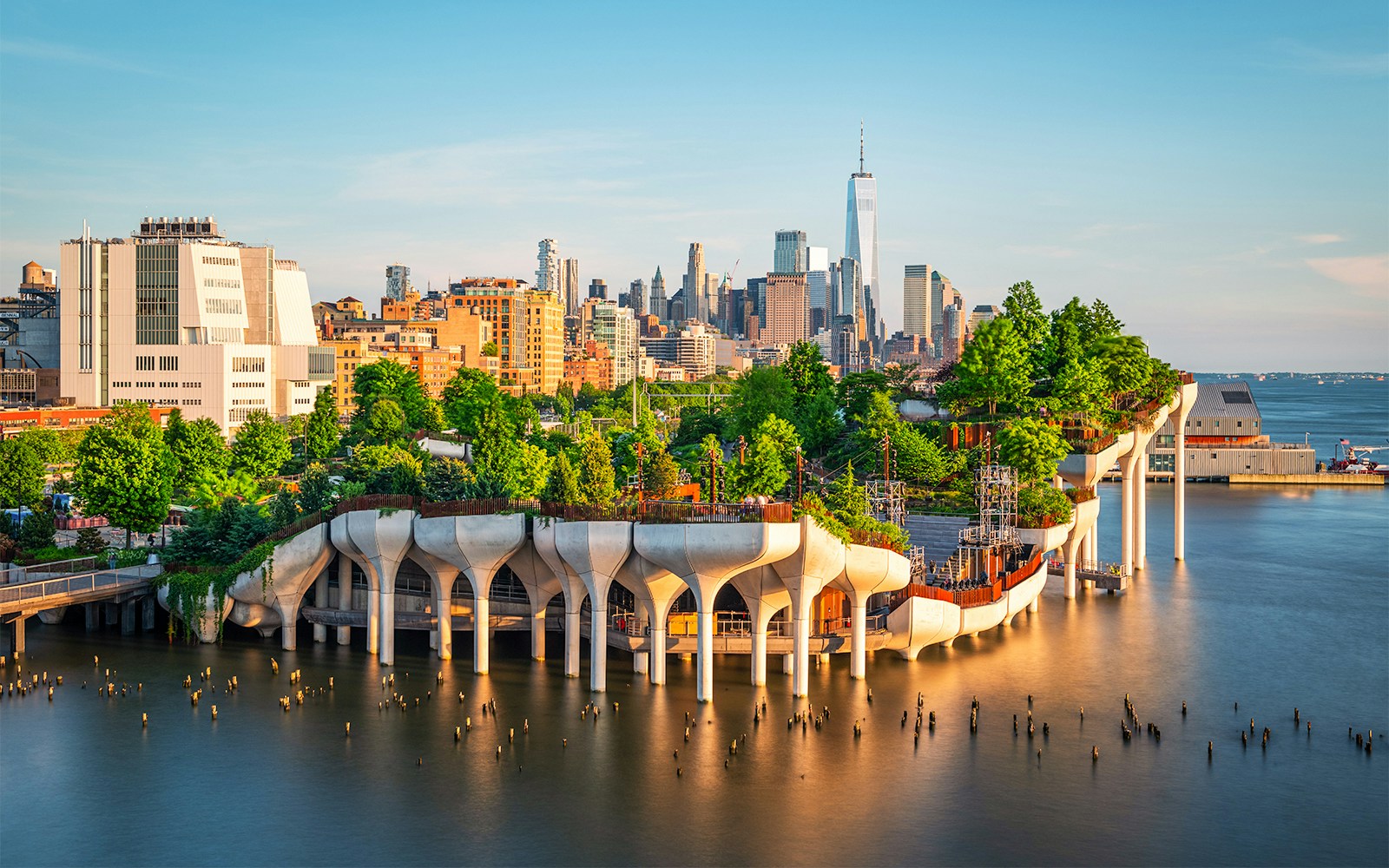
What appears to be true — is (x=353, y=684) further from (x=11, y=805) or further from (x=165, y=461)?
(x=165, y=461)

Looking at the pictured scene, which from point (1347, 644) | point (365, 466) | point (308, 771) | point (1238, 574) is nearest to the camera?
point (308, 771)

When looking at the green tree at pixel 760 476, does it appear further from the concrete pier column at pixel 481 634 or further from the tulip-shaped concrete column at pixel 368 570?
the tulip-shaped concrete column at pixel 368 570

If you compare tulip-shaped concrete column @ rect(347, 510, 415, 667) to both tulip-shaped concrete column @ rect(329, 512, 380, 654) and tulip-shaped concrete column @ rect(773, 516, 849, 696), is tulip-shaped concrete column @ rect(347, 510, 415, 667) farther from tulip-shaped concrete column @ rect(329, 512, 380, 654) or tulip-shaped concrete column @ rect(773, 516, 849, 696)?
tulip-shaped concrete column @ rect(773, 516, 849, 696)

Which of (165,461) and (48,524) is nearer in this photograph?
(48,524)

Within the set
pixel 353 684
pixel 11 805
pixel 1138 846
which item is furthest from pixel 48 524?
pixel 1138 846

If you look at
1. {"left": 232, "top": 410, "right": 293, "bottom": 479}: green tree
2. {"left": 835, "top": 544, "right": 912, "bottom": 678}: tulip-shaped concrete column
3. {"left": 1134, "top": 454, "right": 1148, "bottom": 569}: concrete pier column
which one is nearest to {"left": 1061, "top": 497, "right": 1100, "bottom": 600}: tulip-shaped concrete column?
{"left": 1134, "top": 454, "right": 1148, "bottom": 569}: concrete pier column

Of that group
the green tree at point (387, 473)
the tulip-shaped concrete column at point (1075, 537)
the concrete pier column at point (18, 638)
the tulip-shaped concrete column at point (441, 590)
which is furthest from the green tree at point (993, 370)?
→ the concrete pier column at point (18, 638)

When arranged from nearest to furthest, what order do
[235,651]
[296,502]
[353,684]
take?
[353,684], [235,651], [296,502]

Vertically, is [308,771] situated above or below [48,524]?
below
